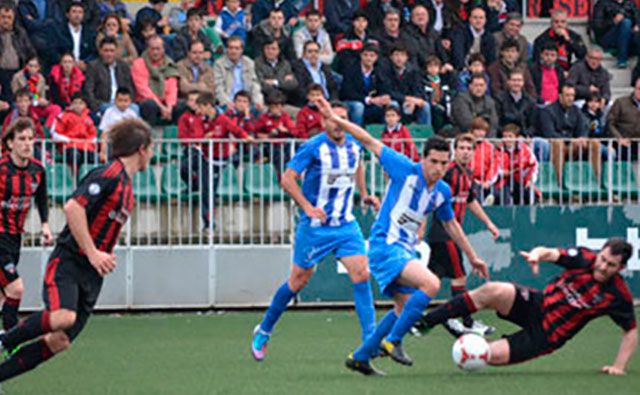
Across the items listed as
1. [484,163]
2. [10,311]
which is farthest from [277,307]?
[484,163]

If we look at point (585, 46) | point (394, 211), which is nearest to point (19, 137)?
point (394, 211)

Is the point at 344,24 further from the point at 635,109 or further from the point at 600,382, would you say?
the point at 600,382

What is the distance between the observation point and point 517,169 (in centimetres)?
1712

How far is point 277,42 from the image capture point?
19453 mm

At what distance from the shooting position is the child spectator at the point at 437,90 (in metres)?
19.0

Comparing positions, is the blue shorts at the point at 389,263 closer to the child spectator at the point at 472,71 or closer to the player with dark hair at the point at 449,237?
the player with dark hair at the point at 449,237

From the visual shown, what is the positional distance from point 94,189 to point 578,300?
12.0 feet

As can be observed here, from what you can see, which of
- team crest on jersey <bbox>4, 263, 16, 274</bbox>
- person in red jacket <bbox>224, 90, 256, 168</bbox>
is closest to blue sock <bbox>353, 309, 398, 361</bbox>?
team crest on jersey <bbox>4, 263, 16, 274</bbox>

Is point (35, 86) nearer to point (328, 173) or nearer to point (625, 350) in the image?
point (328, 173)

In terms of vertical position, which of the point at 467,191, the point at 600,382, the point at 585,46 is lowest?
the point at 600,382

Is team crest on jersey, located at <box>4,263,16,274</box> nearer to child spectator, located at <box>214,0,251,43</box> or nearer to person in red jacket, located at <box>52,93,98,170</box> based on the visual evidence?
person in red jacket, located at <box>52,93,98,170</box>

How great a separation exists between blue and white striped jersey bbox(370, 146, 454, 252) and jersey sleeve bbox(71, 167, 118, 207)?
2.68 m

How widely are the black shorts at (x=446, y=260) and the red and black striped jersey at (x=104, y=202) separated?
574cm

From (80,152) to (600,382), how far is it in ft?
27.4
